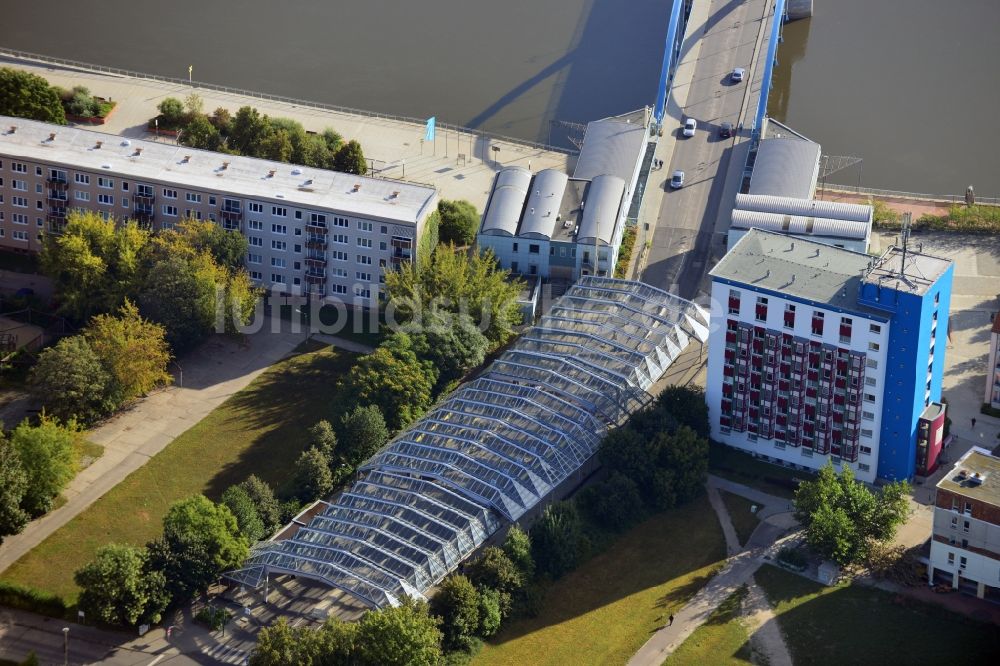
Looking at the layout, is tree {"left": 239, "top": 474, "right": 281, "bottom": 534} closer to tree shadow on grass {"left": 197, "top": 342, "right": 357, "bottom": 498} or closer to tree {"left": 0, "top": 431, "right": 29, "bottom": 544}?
tree shadow on grass {"left": 197, "top": 342, "right": 357, "bottom": 498}

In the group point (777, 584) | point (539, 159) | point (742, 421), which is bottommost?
point (777, 584)

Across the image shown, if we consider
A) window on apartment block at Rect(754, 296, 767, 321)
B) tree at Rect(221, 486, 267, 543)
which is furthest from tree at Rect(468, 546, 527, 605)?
window on apartment block at Rect(754, 296, 767, 321)

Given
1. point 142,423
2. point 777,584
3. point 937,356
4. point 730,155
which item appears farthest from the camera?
point 730,155

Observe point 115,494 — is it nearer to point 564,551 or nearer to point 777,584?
point 564,551

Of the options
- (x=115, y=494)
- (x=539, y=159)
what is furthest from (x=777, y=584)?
(x=539, y=159)

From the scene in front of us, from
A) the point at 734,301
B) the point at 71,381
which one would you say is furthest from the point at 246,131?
the point at 734,301

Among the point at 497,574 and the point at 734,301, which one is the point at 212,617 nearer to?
the point at 497,574

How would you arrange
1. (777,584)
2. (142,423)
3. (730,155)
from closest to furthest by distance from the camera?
(777,584) < (142,423) < (730,155)
